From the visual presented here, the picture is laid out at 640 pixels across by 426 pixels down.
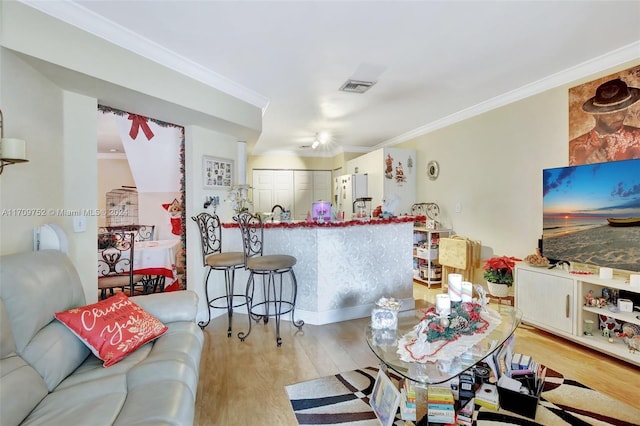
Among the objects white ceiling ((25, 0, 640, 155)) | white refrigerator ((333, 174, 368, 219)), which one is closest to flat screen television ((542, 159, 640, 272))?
white ceiling ((25, 0, 640, 155))

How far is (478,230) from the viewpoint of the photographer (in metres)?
3.98

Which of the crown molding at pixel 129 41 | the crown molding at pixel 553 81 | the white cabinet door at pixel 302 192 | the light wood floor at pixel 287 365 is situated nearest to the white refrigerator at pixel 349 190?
the white cabinet door at pixel 302 192

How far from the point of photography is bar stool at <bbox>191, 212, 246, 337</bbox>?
9.61 ft

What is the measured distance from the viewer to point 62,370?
1.39 meters

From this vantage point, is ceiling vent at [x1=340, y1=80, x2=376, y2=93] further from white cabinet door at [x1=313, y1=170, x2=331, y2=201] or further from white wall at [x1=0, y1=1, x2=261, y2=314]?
white cabinet door at [x1=313, y1=170, x2=331, y2=201]

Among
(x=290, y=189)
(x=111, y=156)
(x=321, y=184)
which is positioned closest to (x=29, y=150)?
(x=111, y=156)

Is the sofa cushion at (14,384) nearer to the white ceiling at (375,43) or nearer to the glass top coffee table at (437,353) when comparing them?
the glass top coffee table at (437,353)

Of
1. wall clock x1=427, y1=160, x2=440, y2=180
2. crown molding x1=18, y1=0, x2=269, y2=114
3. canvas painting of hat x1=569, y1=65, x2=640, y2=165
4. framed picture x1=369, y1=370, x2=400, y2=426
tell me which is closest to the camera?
framed picture x1=369, y1=370, x2=400, y2=426

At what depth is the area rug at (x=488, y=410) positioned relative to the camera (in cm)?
170

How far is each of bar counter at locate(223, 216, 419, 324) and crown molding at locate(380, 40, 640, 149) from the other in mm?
1752

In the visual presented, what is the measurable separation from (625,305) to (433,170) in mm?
2851

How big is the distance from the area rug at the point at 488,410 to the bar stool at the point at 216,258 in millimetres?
1277

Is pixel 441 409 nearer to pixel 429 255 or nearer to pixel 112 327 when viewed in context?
pixel 112 327

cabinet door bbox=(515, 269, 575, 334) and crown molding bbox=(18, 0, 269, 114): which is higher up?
crown molding bbox=(18, 0, 269, 114)
